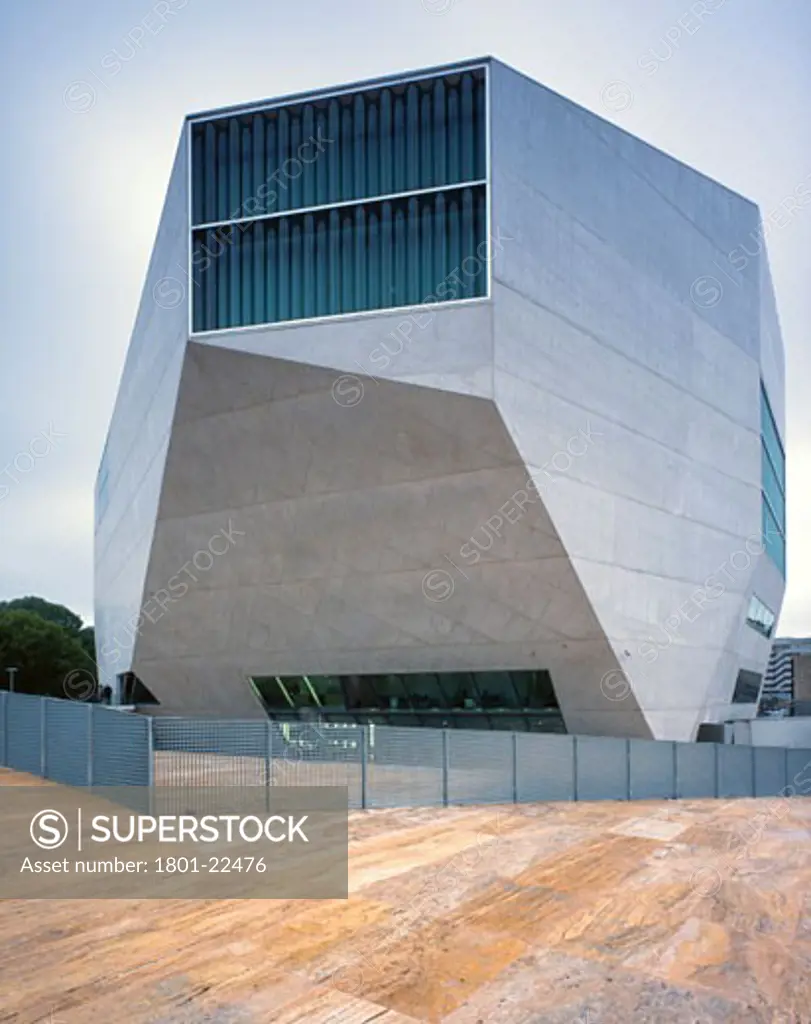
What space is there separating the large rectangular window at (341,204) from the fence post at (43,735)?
31.3 ft

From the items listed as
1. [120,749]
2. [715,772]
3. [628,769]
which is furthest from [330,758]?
[715,772]

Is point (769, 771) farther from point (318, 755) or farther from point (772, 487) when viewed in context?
point (318, 755)

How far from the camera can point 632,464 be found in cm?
2414

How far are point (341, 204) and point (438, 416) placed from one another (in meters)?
5.88

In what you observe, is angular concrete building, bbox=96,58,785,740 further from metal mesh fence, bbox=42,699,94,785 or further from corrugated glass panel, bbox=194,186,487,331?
metal mesh fence, bbox=42,699,94,785

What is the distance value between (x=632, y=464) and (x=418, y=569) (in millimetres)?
6589

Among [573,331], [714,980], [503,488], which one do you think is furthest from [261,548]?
[714,980]

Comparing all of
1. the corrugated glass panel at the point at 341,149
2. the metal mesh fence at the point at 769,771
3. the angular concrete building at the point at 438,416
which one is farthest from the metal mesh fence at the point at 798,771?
the corrugated glass panel at the point at 341,149

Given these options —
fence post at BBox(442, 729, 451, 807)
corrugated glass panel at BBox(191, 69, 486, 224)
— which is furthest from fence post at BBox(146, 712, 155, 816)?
corrugated glass panel at BBox(191, 69, 486, 224)

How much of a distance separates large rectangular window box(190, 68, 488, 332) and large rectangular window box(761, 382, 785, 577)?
1773cm

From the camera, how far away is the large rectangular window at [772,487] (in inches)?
1315

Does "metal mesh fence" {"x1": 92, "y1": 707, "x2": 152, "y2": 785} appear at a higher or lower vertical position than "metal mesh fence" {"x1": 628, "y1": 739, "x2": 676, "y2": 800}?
higher

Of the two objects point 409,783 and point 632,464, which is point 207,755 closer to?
point 409,783

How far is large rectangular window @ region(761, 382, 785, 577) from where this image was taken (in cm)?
3341
